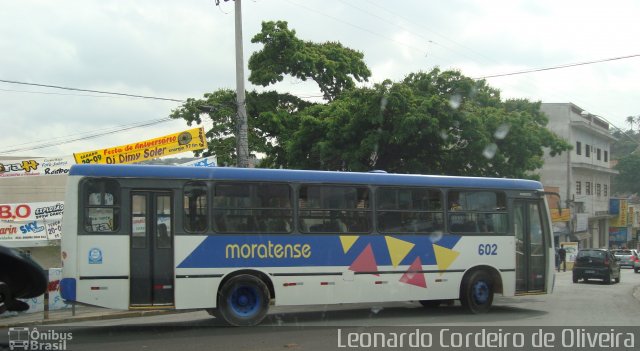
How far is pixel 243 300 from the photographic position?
36.5ft

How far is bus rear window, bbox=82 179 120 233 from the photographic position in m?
10.3

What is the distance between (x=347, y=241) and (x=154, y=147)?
11.8 metres

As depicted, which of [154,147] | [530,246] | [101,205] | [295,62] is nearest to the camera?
[101,205]

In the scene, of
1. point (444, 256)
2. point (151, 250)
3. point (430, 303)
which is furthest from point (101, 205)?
point (430, 303)

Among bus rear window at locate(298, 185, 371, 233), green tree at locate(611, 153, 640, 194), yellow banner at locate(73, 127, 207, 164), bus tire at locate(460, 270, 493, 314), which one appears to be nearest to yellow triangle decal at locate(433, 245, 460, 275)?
bus tire at locate(460, 270, 493, 314)

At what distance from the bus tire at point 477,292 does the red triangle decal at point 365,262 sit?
2.35 meters

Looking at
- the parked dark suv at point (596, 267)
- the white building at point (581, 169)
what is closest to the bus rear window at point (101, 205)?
the parked dark suv at point (596, 267)

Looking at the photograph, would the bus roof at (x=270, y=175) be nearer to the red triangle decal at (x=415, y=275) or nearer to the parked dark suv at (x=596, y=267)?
the red triangle decal at (x=415, y=275)

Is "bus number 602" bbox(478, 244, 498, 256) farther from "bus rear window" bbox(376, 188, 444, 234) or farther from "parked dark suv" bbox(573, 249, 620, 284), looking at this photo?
"parked dark suv" bbox(573, 249, 620, 284)

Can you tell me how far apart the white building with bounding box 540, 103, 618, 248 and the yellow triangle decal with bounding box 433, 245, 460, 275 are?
122ft

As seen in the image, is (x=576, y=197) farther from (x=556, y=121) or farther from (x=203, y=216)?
(x=203, y=216)

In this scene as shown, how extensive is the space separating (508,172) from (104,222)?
1536 centimetres

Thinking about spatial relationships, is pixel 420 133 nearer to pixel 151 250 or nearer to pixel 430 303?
pixel 430 303

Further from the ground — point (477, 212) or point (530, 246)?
point (477, 212)
